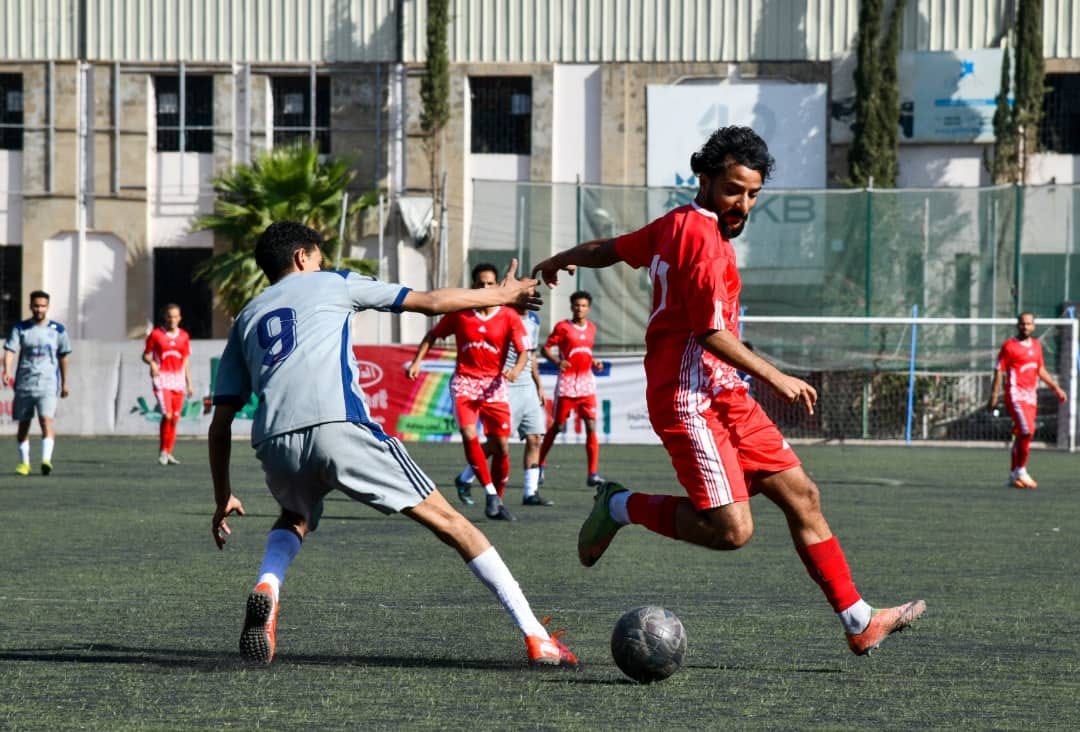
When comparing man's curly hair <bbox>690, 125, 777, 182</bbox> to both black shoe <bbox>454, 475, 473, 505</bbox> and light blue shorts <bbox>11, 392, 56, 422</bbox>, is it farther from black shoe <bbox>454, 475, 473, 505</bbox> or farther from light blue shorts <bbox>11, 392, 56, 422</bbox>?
light blue shorts <bbox>11, 392, 56, 422</bbox>

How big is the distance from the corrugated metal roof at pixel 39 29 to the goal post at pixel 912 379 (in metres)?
18.3

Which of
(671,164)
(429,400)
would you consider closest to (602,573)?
(429,400)

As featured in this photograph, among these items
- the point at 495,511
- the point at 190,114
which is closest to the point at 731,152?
the point at 495,511

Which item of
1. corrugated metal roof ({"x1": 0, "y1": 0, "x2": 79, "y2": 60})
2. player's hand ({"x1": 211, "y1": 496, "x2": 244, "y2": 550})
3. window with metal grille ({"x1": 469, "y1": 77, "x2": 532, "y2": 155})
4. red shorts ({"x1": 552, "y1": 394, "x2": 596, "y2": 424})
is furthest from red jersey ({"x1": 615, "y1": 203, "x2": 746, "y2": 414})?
corrugated metal roof ({"x1": 0, "y1": 0, "x2": 79, "y2": 60})

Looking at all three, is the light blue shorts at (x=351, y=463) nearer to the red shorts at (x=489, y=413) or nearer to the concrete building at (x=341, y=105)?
the red shorts at (x=489, y=413)

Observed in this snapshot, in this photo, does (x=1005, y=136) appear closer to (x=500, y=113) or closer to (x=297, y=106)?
(x=500, y=113)

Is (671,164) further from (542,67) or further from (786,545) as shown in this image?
(786,545)

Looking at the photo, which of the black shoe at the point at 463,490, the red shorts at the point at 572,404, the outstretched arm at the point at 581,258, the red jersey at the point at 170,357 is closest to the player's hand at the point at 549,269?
the outstretched arm at the point at 581,258

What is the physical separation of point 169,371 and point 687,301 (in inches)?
643

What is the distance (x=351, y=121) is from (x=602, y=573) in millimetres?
29268

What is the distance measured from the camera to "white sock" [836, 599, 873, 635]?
20.2ft

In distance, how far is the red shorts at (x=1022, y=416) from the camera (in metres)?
18.8

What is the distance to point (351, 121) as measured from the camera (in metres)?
37.6

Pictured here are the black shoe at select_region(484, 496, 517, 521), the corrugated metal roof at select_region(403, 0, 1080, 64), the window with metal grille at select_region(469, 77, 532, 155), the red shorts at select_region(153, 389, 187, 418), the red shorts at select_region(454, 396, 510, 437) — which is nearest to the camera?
the black shoe at select_region(484, 496, 517, 521)
